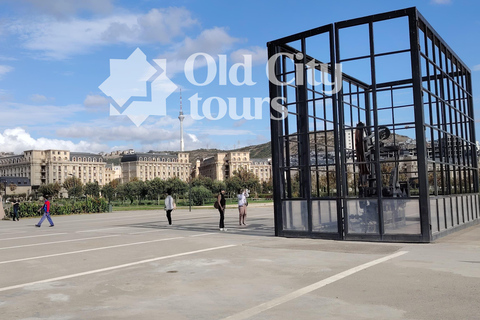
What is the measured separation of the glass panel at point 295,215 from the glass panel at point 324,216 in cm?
31

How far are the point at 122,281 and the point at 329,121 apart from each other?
1227 centimetres

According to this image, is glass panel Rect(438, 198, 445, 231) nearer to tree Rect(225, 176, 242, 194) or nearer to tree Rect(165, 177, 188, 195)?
tree Rect(165, 177, 188, 195)

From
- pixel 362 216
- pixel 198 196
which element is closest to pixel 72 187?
pixel 198 196

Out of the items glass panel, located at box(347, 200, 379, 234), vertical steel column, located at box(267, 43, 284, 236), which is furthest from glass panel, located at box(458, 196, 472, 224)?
vertical steel column, located at box(267, 43, 284, 236)

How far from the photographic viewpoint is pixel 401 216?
540 inches

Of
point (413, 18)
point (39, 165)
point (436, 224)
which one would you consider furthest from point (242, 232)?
point (39, 165)

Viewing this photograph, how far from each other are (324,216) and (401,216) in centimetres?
248

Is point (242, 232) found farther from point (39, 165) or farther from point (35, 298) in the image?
point (39, 165)

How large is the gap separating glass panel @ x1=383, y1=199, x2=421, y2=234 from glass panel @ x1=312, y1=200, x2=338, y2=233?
165 centimetres

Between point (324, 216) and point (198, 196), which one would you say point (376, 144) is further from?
point (198, 196)

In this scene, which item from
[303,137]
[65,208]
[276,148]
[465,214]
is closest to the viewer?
[303,137]

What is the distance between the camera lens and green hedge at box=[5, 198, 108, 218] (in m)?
38.6

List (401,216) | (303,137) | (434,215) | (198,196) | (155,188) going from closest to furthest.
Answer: (401,216) < (434,215) < (303,137) < (198,196) < (155,188)

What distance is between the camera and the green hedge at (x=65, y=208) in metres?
38.6
